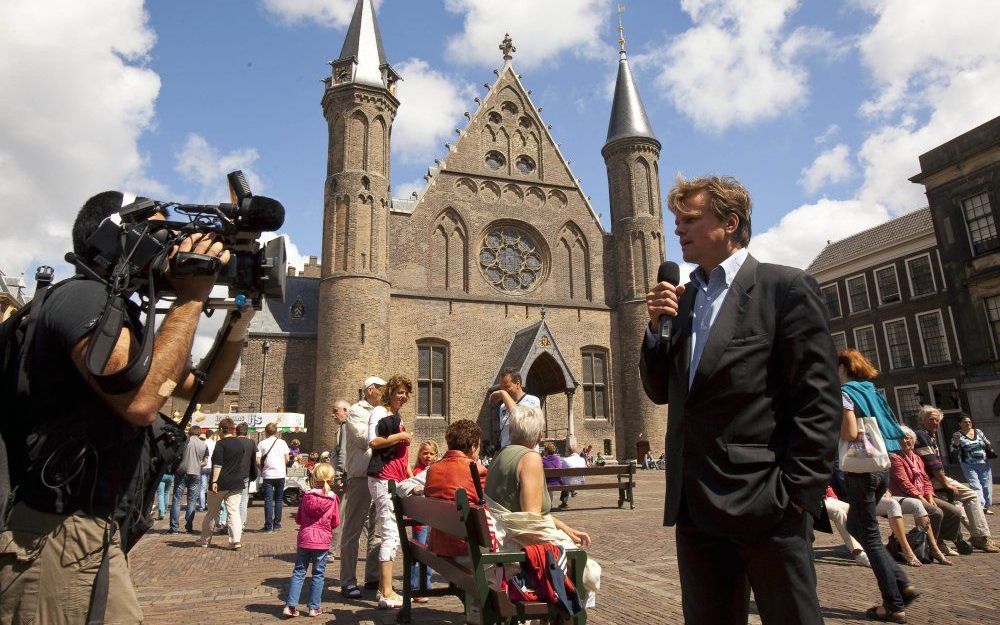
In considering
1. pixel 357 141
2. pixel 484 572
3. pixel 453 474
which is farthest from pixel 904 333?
pixel 484 572

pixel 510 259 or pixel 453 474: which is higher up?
pixel 510 259

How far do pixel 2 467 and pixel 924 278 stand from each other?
3160cm

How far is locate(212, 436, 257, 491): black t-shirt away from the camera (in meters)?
8.78

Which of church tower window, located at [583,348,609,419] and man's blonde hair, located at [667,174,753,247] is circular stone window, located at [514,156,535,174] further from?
man's blonde hair, located at [667,174,753,247]

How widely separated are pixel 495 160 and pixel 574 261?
554cm

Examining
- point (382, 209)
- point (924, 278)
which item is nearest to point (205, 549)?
point (382, 209)

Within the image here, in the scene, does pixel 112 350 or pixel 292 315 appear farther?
pixel 292 315

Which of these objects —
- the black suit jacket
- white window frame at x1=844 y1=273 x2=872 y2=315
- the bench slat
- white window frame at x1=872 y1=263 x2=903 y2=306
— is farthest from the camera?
white window frame at x1=844 y1=273 x2=872 y2=315

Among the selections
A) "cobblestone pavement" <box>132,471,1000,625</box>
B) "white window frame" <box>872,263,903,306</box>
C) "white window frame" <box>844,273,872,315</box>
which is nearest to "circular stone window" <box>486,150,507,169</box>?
"white window frame" <box>844,273,872,315</box>

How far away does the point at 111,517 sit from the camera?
6.29 ft

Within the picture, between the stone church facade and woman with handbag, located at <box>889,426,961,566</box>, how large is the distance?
14883mm

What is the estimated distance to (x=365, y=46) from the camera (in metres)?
24.6

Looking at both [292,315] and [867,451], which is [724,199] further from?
[292,315]

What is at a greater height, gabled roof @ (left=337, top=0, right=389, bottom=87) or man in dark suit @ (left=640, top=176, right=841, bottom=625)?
gabled roof @ (left=337, top=0, right=389, bottom=87)
